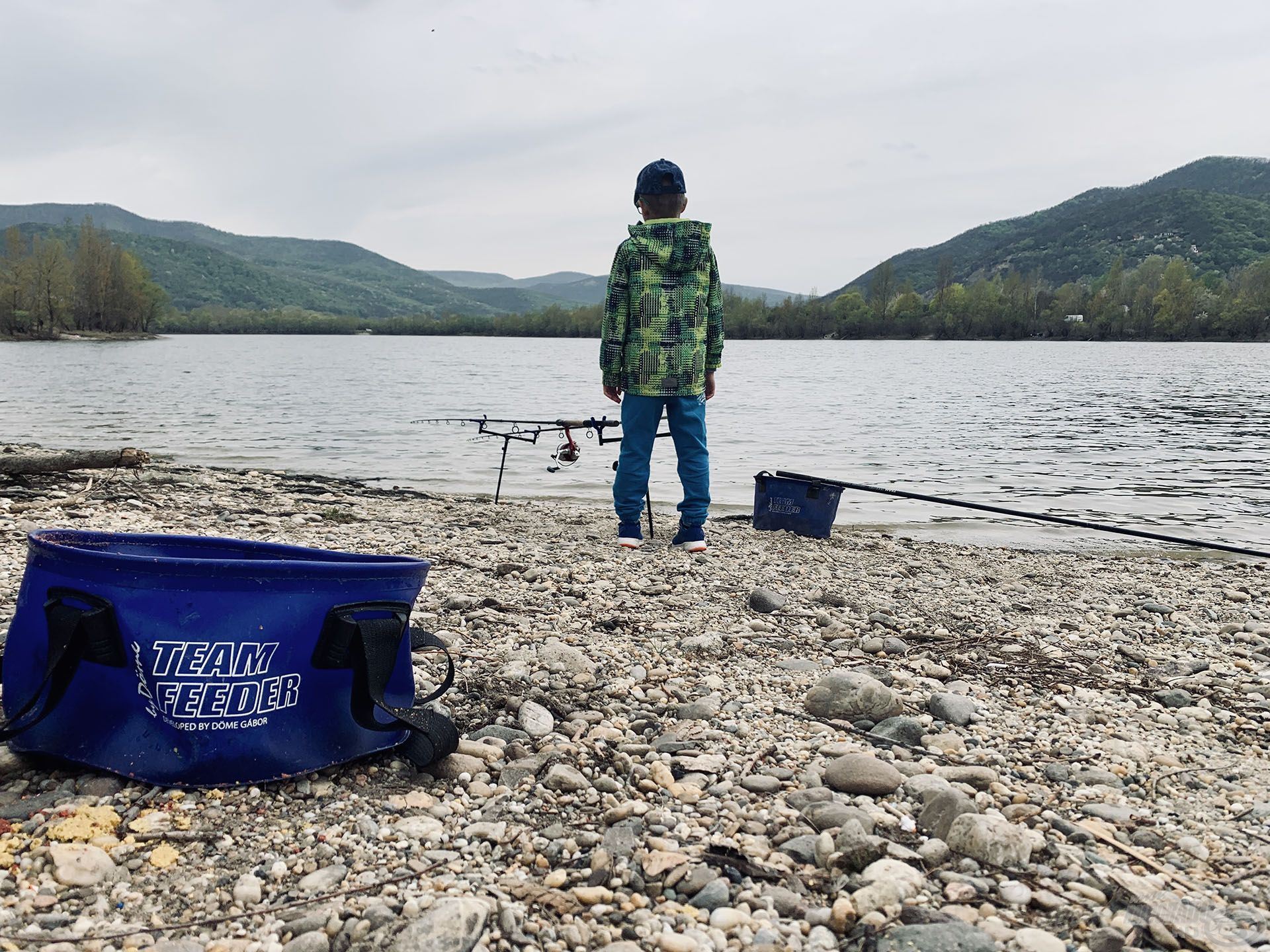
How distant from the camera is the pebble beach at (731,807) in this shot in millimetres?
2316

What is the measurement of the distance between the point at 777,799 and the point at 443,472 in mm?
12344

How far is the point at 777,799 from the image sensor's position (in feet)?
10.1

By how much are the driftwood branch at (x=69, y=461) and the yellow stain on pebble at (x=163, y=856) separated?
915cm

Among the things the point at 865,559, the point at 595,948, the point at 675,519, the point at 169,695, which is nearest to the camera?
the point at 595,948

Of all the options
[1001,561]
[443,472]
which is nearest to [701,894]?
[1001,561]

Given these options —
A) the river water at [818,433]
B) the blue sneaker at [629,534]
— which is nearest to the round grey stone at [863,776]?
the blue sneaker at [629,534]

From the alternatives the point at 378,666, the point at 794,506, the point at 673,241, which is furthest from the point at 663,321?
the point at 378,666

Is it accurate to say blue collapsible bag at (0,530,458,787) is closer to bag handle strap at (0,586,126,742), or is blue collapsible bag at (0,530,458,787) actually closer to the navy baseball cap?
bag handle strap at (0,586,126,742)

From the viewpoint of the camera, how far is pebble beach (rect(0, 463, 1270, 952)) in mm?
2316

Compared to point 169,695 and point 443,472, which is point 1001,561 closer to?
point 169,695

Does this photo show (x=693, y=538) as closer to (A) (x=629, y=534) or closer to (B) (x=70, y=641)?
(A) (x=629, y=534)

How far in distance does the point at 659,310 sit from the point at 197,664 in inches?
188

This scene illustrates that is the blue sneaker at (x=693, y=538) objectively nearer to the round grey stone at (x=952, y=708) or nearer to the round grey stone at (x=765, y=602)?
the round grey stone at (x=765, y=602)

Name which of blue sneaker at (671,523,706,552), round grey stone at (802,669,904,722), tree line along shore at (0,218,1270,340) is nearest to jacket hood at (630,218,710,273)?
blue sneaker at (671,523,706,552)
